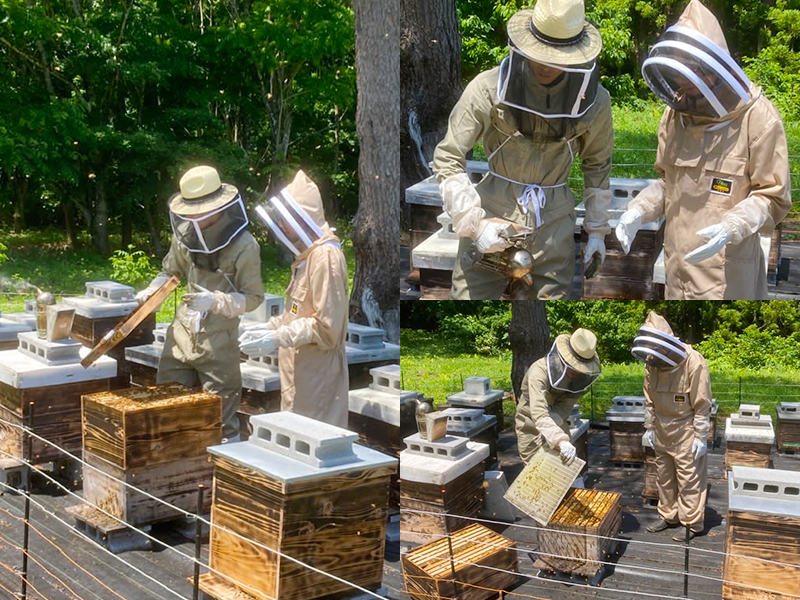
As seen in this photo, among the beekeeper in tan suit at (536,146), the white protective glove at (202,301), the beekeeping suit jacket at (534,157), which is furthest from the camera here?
the white protective glove at (202,301)

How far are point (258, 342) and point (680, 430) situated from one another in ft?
7.29

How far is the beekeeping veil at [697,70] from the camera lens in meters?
2.52

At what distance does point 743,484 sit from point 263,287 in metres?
3.07

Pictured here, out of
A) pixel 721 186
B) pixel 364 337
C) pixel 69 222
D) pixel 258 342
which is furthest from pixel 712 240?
pixel 69 222

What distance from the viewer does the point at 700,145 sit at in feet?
8.63

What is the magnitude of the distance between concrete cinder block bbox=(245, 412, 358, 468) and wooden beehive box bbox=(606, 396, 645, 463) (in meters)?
1.03

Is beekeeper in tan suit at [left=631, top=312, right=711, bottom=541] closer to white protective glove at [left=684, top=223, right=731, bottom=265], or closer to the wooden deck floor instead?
the wooden deck floor

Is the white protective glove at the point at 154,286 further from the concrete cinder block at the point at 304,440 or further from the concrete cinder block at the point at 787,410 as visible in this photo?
the concrete cinder block at the point at 787,410

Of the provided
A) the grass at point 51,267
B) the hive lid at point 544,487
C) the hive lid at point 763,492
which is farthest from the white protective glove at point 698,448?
the grass at point 51,267

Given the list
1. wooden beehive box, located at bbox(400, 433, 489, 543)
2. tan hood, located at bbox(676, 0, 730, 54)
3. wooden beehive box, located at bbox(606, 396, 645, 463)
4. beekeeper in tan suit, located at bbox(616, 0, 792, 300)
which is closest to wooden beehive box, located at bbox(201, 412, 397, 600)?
wooden beehive box, located at bbox(400, 433, 489, 543)

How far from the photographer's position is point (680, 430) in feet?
10.3

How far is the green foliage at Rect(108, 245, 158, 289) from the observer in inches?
249

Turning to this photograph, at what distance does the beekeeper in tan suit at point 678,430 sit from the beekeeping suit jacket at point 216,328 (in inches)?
104

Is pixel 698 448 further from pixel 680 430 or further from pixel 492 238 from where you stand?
pixel 492 238
